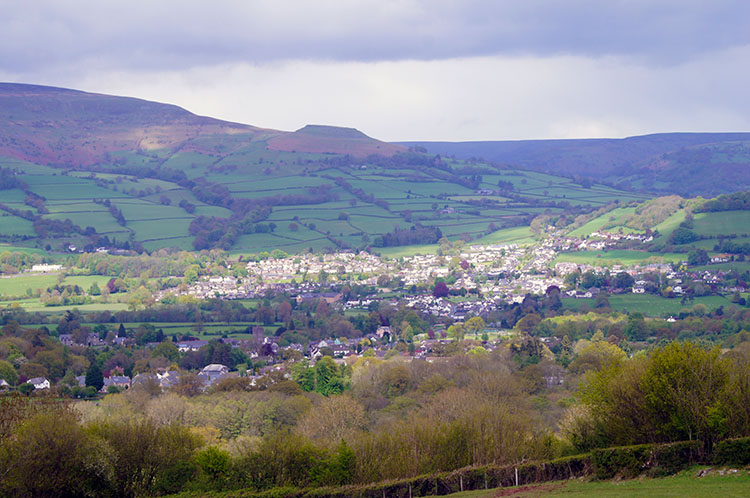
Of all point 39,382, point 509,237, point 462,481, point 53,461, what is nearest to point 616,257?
point 509,237

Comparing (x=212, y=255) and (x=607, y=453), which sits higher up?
(x=607, y=453)

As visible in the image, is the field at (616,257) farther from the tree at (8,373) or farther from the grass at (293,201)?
the tree at (8,373)

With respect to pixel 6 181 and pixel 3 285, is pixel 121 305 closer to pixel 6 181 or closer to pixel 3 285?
pixel 3 285

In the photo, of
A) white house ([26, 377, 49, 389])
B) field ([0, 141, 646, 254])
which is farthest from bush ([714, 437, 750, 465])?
field ([0, 141, 646, 254])

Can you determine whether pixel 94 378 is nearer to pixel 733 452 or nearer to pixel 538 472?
pixel 538 472

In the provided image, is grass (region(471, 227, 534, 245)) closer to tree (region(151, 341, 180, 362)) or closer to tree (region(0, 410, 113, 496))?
tree (region(151, 341, 180, 362))

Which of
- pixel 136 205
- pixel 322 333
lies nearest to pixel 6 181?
pixel 136 205

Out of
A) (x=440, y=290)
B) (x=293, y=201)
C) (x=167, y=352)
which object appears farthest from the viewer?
(x=293, y=201)
